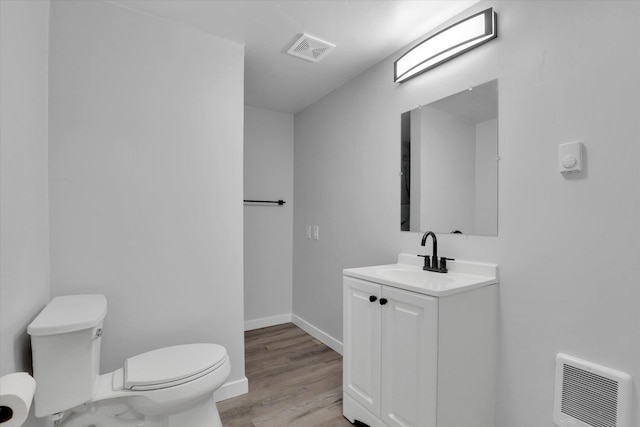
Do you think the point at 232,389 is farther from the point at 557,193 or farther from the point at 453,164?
the point at 557,193

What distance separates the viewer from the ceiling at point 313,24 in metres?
1.65

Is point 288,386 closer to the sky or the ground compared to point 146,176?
closer to the ground

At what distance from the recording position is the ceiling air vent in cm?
197

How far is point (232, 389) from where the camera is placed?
1.98 meters

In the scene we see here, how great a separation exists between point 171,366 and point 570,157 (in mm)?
2019

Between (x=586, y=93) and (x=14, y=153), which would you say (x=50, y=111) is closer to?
(x=14, y=153)

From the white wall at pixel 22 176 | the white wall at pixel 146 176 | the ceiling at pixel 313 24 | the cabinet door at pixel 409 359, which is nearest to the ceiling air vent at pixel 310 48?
Result: the ceiling at pixel 313 24

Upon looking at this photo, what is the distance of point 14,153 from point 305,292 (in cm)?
250

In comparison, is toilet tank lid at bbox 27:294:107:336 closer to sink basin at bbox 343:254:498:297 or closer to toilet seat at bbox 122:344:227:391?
toilet seat at bbox 122:344:227:391

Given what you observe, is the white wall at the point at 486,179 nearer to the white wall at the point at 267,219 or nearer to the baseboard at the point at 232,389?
the baseboard at the point at 232,389

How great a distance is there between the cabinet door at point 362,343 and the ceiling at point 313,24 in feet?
5.02

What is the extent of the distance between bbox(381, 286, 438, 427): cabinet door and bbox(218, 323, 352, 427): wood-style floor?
47 cm

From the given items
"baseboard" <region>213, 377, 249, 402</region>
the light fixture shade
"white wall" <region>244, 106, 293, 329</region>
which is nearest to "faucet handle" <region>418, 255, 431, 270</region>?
the light fixture shade

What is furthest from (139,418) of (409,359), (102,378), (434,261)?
(434,261)
